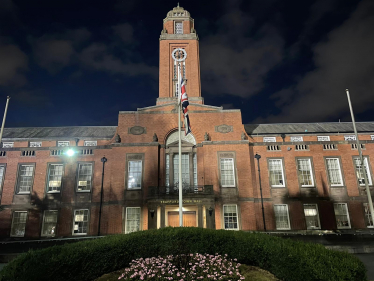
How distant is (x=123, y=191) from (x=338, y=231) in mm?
20577

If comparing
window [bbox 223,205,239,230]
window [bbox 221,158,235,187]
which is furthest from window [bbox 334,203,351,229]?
window [bbox 221,158,235,187]

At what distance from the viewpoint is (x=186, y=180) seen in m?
24.8

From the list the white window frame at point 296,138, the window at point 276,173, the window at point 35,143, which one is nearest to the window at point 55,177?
the window at point 35,143

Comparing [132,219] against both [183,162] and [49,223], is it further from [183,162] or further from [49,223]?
[49,223]

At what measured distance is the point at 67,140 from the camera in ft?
92.4

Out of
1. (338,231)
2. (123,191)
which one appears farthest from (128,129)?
(338,231)

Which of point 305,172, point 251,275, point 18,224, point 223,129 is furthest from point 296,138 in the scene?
point 18,224

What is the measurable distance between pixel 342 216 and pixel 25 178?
3180 centimetres

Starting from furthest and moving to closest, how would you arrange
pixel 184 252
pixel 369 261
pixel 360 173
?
pixel 360 173, pixel 369 261, pixel 184 252

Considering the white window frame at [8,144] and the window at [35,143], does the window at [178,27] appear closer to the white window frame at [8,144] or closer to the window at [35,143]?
the window at [35,143]

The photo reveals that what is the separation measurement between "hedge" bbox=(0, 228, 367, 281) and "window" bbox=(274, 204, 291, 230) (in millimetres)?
15255

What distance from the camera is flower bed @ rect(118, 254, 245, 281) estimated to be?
8.86 meters

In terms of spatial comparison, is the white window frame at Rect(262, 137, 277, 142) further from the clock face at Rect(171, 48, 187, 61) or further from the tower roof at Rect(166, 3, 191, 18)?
the tower roof at Rect(166, 3, 191, 18)

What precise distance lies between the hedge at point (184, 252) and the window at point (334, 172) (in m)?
19.3
